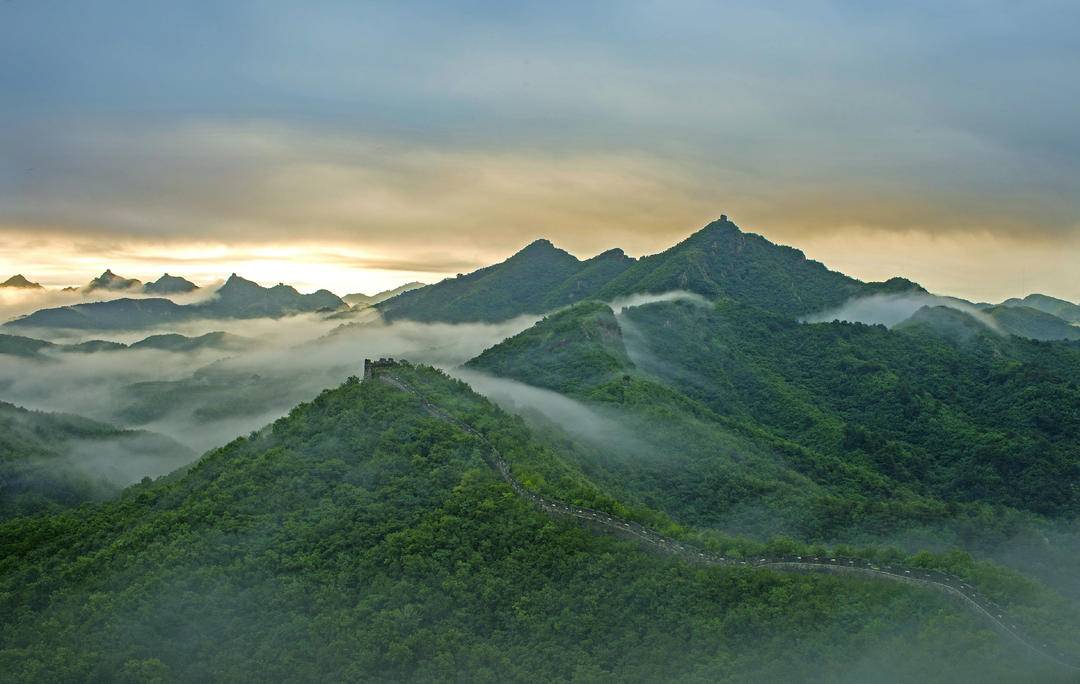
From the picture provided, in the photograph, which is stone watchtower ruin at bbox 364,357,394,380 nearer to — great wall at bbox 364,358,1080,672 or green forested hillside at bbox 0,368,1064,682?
green forested hillside at bbox 0,368,1064,682

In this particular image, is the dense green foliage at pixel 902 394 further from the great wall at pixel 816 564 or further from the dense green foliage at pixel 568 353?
the great wall at pixel 816 564

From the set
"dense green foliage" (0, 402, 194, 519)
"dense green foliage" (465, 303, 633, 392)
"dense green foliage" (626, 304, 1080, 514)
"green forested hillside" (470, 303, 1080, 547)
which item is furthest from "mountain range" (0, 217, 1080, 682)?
"dense green foliage" (465, 303, 633, 392)

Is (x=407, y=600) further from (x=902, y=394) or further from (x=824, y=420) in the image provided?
(x=902, y=394)

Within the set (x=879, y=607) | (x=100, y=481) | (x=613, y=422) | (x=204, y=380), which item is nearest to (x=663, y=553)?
(x=879, y=607)

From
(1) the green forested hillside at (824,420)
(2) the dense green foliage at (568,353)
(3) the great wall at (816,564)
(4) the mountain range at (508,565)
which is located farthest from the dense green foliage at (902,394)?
(3) the great wall at (816,564)

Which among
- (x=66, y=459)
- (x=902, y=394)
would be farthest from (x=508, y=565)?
(x=902, y=394)
